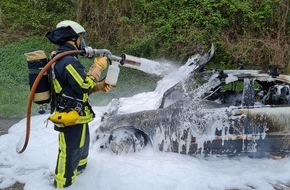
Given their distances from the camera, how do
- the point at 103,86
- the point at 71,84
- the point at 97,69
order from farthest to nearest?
1. the point at 103,86
2. the point at 97,69
3. the point at 71,84

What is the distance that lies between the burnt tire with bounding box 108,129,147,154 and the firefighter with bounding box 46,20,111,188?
1043 mm

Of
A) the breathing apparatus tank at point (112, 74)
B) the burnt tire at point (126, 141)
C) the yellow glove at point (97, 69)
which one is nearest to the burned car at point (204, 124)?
the burnt tire at point (126, 141)

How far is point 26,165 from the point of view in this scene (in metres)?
5.94

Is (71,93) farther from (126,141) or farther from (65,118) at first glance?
(126,141)

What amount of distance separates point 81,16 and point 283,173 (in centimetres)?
Result: 920

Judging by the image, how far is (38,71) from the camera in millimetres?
4660

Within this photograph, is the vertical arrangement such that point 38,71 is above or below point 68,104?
above

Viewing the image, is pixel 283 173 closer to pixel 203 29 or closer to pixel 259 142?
pixel 259 142

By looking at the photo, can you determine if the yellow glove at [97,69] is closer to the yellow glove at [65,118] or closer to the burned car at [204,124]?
the yellow glove at [65,118]

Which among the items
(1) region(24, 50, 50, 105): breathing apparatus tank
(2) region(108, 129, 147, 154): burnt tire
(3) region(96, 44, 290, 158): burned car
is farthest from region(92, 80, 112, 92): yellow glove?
(2) region(108, 129, 147, 154): burnt tire

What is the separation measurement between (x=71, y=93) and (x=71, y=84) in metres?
0.20

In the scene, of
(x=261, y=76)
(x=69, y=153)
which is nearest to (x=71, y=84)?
(x=69, y=153)

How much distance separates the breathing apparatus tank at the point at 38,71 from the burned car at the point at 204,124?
1.57 meters

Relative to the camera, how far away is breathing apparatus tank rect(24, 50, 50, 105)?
183 inches
